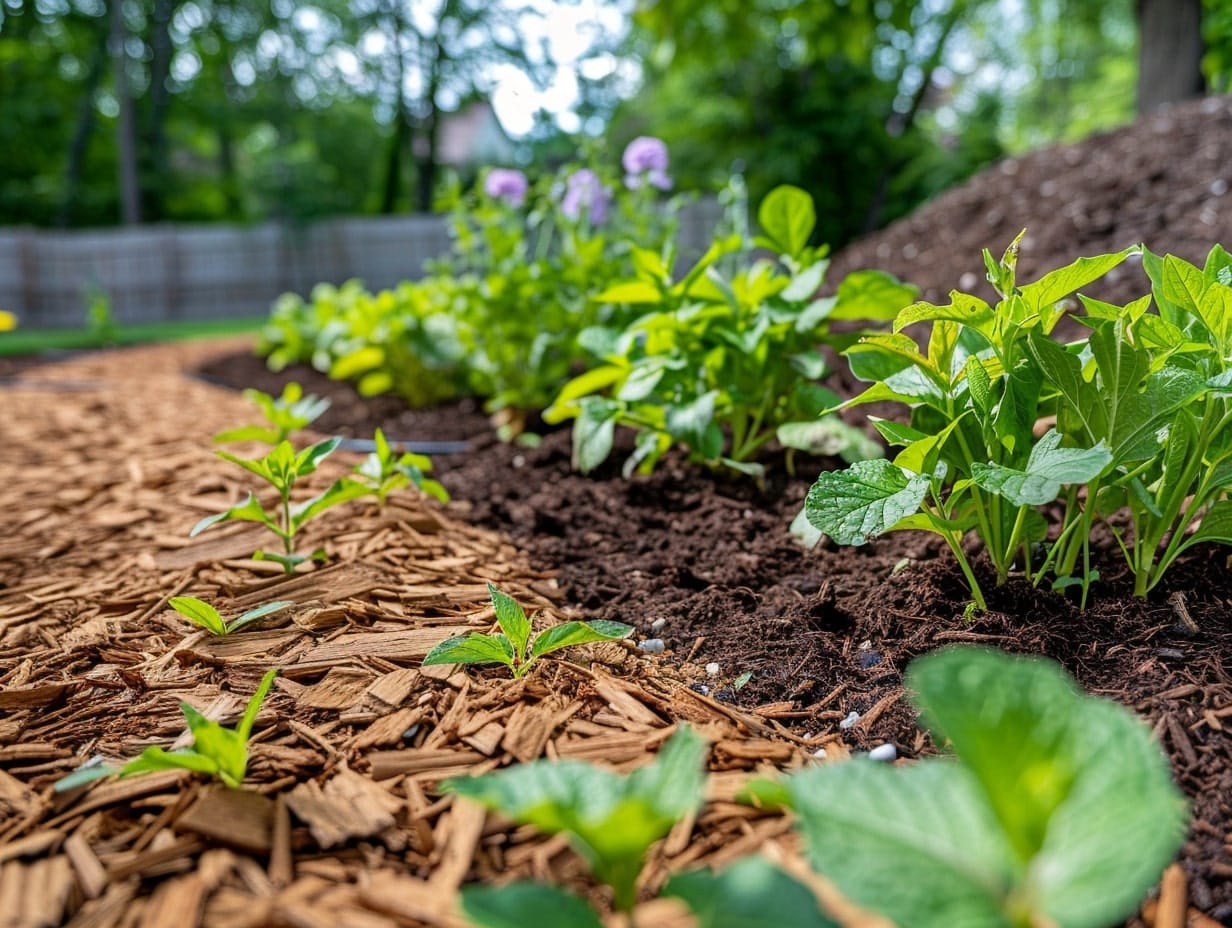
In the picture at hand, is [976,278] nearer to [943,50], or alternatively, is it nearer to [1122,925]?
[1122,925]

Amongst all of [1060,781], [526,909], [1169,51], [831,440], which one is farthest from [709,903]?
[1169,51]

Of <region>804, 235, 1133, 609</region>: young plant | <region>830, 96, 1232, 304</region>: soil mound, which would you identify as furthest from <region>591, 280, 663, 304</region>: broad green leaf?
<region>830, 96, 1232, 304</region>: soil mound

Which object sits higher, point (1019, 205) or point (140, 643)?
point (1019, 205)

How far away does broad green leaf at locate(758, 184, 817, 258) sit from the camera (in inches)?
86.8

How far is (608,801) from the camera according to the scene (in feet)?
2.47

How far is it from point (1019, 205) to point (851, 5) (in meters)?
2.63

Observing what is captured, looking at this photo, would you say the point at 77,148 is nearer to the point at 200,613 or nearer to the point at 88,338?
the point at 88,338

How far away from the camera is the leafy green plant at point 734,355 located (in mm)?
2076

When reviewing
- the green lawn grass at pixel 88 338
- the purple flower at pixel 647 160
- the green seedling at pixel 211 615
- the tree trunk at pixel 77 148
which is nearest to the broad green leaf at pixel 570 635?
the green seedling at pixel 211 615

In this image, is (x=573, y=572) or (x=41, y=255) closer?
(x=573, y=572)

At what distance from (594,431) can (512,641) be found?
1.01 metres

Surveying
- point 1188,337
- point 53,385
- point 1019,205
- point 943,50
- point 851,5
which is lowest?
point 53,385

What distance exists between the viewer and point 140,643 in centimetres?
148

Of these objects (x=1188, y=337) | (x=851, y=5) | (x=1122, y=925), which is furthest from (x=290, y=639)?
(x=851, y=5)
